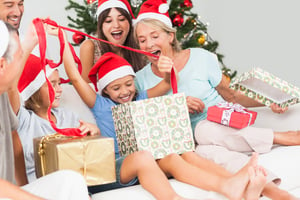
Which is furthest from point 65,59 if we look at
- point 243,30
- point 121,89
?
point 243,30

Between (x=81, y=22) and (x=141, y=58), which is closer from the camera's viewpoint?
(x=141, y=58)

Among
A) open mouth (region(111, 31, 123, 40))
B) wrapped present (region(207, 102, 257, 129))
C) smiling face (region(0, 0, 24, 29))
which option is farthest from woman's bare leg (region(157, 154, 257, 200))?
smiling face (region(0, 0, 24, 29))

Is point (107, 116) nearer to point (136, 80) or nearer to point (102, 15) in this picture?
point (136, 80)

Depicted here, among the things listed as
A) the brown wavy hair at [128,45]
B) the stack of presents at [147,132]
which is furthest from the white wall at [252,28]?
the stack of presents at [147,132]

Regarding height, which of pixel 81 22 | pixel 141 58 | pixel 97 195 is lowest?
pixel 97 195

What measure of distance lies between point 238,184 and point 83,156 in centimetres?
57

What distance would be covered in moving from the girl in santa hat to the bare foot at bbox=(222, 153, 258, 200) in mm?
318

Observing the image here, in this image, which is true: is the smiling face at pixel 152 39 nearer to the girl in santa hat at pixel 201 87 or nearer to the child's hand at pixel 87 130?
the girl in santa hat at pixel 201 87

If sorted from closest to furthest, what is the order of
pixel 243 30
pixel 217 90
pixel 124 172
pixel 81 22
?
pixel 124 172, pixel 217 90, pixel 81 22, pixel 243 30

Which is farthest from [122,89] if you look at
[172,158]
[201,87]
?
[172,158]

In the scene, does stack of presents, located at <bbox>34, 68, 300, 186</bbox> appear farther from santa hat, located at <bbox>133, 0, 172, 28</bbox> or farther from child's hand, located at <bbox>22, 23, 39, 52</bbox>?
santa hat, located at <bbox>133, 0, 172, 28</bbox>

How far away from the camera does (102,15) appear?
2693 mm

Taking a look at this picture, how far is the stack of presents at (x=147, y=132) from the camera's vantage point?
1681 mm

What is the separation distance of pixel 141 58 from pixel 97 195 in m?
1.22
